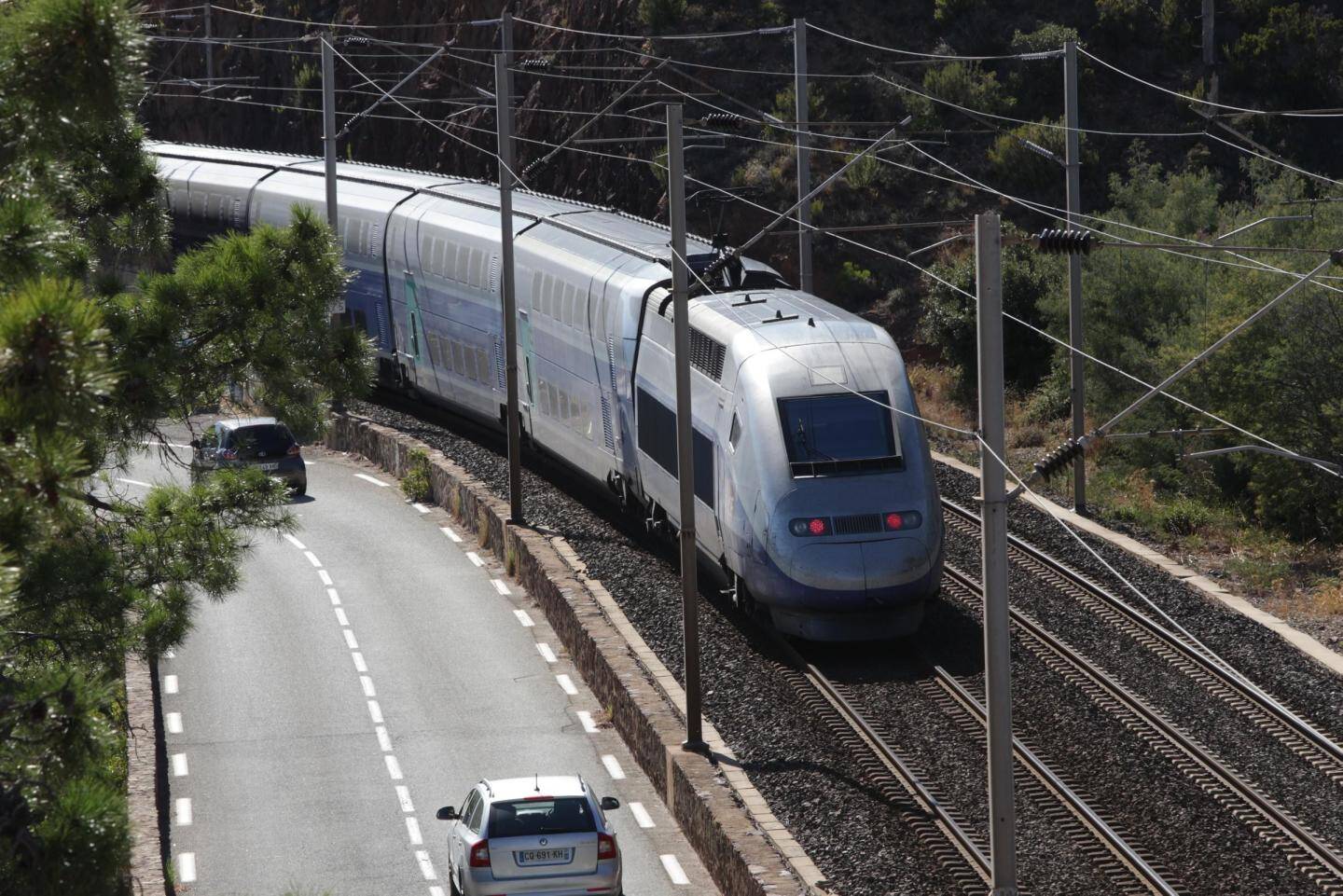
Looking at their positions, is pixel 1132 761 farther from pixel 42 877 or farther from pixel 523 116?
pixel 523 116

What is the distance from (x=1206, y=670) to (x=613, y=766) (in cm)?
717

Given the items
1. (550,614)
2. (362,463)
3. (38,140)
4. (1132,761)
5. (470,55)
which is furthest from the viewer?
(470,55)

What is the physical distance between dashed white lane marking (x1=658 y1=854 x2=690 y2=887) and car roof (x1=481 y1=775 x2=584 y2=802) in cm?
188

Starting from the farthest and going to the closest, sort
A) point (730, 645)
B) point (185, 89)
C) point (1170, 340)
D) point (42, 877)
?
point (185, 89) < point (1170, 340) < point (730, 645) < point (42, 877)

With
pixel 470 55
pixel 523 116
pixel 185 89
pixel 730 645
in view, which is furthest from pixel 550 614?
pixel 185 89

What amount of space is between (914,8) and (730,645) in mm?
41002

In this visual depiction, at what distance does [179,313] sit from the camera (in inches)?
449

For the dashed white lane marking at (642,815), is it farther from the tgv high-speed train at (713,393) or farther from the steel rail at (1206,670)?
the steel rail at (1206,670)

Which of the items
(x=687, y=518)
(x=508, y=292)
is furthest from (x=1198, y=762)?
(x=508, y=292)

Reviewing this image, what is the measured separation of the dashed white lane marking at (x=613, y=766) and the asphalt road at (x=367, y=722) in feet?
0.07

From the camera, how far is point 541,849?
16.1 m

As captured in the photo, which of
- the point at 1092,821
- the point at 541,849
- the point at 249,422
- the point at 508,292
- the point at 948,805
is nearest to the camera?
the point at 541,849

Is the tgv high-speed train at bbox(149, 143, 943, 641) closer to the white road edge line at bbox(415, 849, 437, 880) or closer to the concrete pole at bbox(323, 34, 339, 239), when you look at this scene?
the concrete pole at bbox(323, 34, 339, 239)

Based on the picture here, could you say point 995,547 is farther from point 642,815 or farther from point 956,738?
point 642,815
